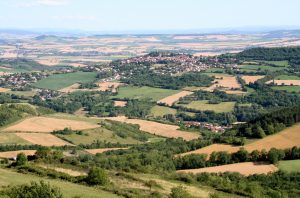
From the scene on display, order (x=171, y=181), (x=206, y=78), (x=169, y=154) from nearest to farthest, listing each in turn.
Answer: (x=171, y=181) < (x=169, y=154) < (x=206, y=78)

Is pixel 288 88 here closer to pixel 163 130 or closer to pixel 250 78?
pixel 250 78

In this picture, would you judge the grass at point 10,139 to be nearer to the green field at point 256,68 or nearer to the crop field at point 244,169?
the crop field at point 244,169

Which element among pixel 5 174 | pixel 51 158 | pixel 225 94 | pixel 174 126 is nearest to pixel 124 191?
pixel 5 174

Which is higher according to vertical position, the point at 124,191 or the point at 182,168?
the point at 124,191

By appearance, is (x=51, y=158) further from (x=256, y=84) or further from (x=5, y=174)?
(x=256, y=84)

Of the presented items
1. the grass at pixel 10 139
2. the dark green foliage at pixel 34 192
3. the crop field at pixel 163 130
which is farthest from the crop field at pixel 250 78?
the dark green foliage at pixel 34 192

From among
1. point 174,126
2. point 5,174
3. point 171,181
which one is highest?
point 5,174

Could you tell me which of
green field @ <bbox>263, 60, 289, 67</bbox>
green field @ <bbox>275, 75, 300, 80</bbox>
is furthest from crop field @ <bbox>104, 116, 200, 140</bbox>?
green field @ <bbox>263, 60, 289, 67</bbox>
